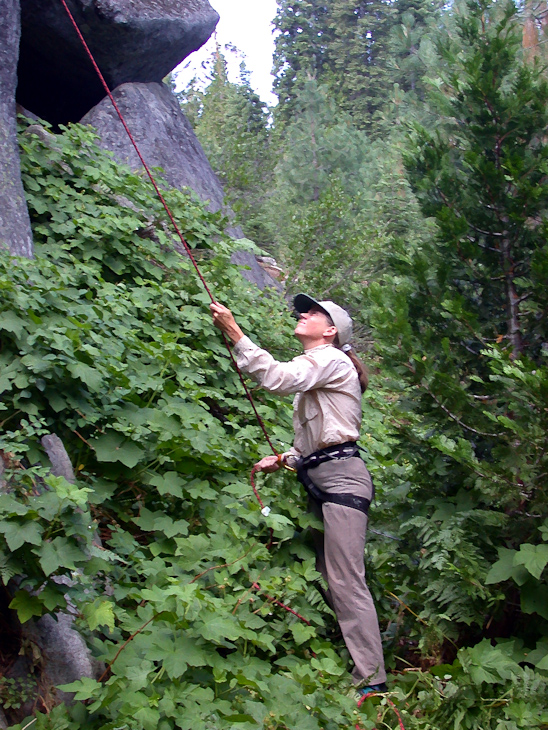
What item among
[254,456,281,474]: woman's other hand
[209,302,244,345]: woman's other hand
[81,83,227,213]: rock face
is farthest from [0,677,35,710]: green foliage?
[81,83,227,213]: rock face

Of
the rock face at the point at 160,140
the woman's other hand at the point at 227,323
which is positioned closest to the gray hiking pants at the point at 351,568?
the woman's other hand at the point at 227,323

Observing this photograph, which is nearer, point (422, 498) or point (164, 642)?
point (164, 642)

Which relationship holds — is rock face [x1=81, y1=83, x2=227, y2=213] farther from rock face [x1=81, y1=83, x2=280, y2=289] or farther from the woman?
the woman

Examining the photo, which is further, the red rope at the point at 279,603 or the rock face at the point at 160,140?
the rock face at the point at 160,140

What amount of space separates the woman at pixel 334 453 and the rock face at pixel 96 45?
5.48 m

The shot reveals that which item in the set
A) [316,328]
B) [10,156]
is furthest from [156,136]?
[316,328]

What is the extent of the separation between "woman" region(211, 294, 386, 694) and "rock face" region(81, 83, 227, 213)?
474cm

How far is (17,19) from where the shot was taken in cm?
580

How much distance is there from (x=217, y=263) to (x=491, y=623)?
3751 mm

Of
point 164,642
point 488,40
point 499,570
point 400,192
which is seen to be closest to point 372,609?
point 499,570

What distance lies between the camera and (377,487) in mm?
4676

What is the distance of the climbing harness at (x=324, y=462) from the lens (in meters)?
3.57

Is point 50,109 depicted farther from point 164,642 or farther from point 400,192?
point 164,642

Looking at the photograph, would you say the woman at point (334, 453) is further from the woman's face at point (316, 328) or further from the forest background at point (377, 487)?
the forest background at point (377, 487)
